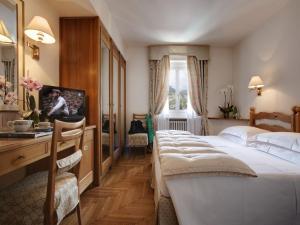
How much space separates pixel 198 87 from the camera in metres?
4.63

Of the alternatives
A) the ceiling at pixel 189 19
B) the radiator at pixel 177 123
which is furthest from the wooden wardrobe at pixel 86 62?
the radiator at pixel 177 123

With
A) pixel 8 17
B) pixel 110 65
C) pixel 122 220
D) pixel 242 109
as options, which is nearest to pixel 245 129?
pixel 242 109

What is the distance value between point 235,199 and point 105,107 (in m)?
2.21

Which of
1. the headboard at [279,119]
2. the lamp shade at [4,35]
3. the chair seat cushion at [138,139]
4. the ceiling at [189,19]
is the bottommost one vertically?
the chair seat cushion at [138,139]

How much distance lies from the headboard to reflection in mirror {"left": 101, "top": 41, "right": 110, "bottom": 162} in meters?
2.51

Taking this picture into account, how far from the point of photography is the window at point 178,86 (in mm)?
4797

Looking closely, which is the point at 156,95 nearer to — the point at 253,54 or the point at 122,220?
the point at 253,54

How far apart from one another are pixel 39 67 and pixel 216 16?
2.70m

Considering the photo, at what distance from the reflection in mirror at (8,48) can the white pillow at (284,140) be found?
240 centimetres

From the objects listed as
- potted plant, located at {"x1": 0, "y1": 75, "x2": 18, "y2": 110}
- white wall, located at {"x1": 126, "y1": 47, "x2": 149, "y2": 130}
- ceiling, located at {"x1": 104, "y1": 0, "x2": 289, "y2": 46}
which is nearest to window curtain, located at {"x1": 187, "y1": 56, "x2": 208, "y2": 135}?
ceiling, located at {"x1": 104, "y1": 0, "x2": 289, "y2": 46}

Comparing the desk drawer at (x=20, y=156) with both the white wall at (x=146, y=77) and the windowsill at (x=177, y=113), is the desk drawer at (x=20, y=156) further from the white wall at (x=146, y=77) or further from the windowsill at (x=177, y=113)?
the windowsill at (x=177, y=113)

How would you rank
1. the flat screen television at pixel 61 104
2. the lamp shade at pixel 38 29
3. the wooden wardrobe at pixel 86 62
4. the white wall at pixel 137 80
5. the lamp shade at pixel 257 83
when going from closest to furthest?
the lamp shade at pixel 38 29 < the flat screen television at pixel 61 104 < the wooden wardrobe at pixel 86 62 < the lamp shade at pixel 257 83 < the white wall at pixel 137 80

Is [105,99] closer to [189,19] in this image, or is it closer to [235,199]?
[189,19]

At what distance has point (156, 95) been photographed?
15.2ft
